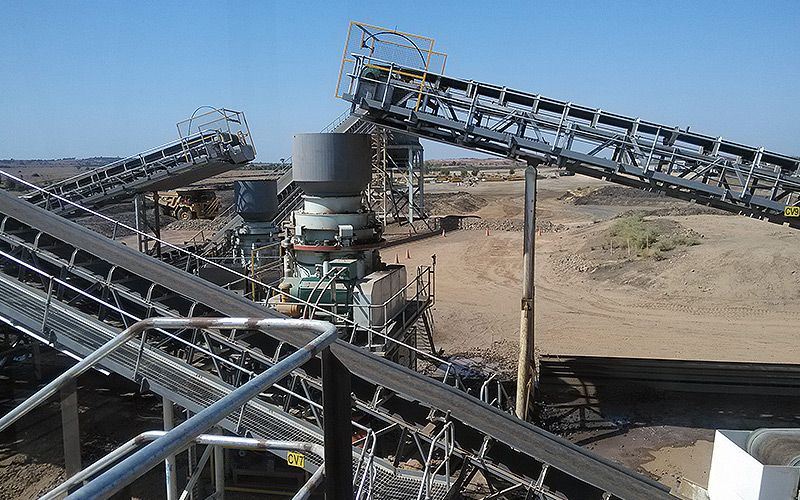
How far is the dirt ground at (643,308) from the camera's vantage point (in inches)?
524

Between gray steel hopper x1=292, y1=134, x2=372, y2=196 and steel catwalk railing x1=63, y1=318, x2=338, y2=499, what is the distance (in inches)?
340

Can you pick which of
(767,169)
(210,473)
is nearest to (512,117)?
(767,169)

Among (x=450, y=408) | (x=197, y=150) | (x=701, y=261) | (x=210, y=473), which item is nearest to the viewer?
(x=450, y=408)

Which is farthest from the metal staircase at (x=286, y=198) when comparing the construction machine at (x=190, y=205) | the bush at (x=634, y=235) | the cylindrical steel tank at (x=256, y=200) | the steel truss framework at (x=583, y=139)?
the construction machine at (x=190, y=205)

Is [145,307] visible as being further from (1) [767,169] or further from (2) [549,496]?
(1) [767,169]

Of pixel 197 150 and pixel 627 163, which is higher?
pixel 627 163

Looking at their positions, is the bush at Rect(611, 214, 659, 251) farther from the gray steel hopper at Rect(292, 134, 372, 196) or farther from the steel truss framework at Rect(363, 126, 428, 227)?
the gray steel hopper at Rect(292, 134, 372, 196)

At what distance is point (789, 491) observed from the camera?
755cm

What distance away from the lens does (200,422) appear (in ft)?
5.93

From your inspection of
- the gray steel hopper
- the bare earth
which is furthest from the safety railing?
the bare earth

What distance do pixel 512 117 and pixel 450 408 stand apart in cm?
703

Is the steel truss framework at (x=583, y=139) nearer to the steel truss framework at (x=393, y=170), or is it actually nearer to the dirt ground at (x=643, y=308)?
the dirt ground at (x=643, y=308)

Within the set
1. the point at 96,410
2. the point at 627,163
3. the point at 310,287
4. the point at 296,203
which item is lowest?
the point at 96,410

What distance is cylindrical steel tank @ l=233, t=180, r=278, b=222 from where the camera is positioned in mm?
18203
